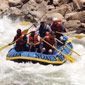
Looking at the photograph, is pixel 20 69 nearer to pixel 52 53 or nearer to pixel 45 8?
pixel 52 53

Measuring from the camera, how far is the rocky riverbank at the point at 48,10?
63.3 feet

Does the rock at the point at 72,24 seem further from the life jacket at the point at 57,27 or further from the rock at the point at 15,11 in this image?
the rock at the point at 15,11

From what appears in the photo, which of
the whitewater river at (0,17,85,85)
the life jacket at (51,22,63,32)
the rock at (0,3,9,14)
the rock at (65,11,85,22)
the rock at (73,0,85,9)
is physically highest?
the life jacket at (51,22,63,32)

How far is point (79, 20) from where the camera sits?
758 inches

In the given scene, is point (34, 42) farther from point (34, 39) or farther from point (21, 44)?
point (21, 44)

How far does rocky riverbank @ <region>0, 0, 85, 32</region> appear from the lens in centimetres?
1930

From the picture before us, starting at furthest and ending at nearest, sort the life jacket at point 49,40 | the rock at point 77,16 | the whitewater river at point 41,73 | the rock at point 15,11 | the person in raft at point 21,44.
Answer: the rock at point 15,11, the rock at point 77,16, the life jacket at point 49,40, the person in raft at point 21,44, the whitewater river at point 41,73

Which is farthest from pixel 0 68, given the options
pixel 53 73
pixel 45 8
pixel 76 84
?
pixel 45 8

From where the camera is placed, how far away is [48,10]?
21156 millimetres

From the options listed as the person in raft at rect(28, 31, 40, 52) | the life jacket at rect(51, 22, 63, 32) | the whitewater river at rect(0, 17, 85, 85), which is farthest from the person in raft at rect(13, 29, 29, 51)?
the life jacket at rect(51, 22, 63, 32)

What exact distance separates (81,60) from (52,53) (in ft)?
4.91

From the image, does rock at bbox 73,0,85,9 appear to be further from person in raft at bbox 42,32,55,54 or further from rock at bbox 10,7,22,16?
person in raft at bbox 42,32,55,54

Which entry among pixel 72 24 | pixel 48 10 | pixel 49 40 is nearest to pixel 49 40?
pixel 49 40

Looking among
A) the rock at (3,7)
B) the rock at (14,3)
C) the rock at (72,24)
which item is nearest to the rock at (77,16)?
the rock at (72,24)
